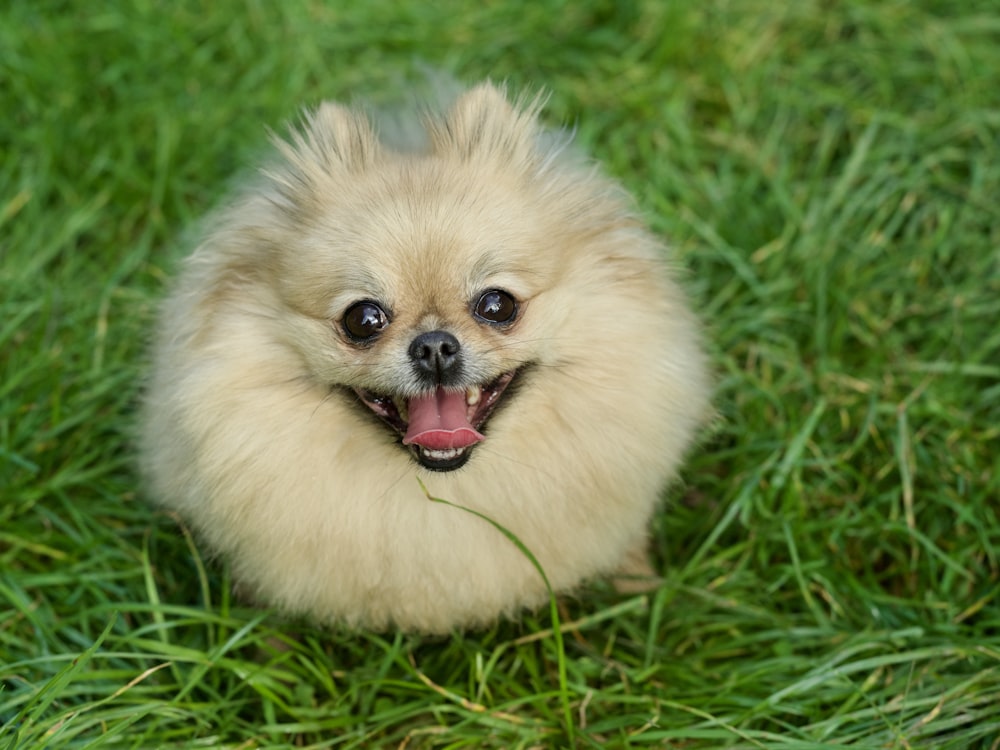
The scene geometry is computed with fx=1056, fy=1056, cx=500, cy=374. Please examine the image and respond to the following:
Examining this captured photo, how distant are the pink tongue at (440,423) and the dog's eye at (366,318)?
0.19 meters

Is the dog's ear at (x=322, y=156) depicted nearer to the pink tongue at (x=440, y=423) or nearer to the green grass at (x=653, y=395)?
the pink tongue at (x=440, y=423)

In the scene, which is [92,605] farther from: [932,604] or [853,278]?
[853,278]

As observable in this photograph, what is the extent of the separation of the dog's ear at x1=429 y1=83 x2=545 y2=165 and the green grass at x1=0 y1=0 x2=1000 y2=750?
113 cm

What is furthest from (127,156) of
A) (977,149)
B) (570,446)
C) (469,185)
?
(977,149)

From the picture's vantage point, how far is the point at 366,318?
2473 millimetres

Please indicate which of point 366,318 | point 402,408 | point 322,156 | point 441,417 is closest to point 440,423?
point 441,417

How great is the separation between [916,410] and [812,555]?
2.01 ft

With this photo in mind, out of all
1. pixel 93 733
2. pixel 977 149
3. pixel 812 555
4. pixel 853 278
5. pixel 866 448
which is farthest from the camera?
pixel 977 149

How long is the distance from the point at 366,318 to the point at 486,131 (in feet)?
1.87

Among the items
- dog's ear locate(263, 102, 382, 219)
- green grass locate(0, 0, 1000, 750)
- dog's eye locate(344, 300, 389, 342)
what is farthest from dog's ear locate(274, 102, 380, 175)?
green grass locate(0, 0, 1000, 750)

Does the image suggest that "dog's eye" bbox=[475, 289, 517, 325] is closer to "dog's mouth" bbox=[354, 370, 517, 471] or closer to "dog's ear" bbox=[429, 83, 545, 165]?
"dog's mouth" bbox=[354, 370, 517, 471]

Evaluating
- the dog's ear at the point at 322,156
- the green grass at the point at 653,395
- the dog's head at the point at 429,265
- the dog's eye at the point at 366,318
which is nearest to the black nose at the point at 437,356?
the dog's head at the point at 429,265

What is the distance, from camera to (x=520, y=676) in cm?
313

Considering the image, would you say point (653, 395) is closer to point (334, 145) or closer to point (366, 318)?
point (366, 318)
